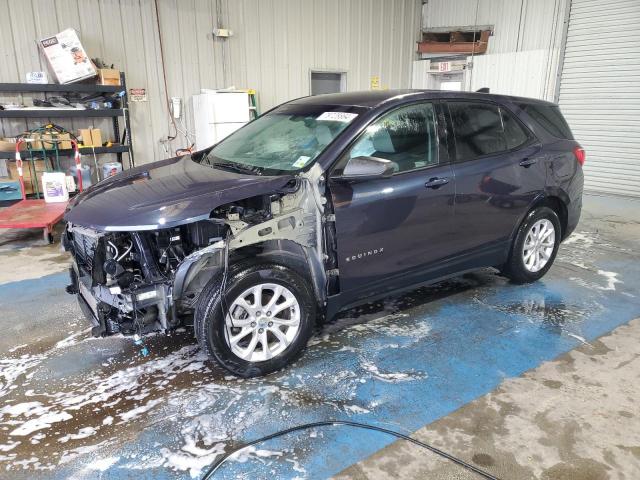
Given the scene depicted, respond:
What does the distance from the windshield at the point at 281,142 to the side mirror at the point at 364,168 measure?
8.2 inches

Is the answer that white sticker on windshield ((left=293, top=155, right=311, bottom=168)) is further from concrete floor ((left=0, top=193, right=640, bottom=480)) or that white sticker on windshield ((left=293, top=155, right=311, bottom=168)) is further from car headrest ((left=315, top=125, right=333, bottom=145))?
concrete floor ((left=0, top=193, right=640, bottom=480))

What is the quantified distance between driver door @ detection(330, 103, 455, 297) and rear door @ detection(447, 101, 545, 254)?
153 millimetres

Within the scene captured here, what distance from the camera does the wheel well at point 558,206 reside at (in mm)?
3764

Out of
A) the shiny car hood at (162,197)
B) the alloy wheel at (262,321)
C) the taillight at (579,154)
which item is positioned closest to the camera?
the shiny car hood at (162,197)

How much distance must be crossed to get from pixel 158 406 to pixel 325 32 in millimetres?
8023

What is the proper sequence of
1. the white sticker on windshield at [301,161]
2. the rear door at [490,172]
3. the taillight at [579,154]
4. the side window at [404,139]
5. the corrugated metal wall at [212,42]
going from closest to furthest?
the white sticker on windshield at [301,161] < the side window at [404,139] < the rear door at [490,172] < the taillight at [579,154] < the corrugated metal wall at [212,42]

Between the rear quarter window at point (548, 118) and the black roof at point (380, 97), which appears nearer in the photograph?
the black roof at point (380, 97)

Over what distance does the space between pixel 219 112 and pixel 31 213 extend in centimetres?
300

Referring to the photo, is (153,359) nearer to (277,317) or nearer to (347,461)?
(277,317)

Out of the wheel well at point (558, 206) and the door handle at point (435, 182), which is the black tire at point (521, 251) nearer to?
the wheel well at point (558, 206)

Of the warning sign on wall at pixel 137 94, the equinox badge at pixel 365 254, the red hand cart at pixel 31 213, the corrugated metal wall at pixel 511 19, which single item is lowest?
the red hand cart at pixel 31 213

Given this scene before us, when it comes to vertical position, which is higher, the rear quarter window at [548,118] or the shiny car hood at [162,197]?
the rear quarter window at [548,118]

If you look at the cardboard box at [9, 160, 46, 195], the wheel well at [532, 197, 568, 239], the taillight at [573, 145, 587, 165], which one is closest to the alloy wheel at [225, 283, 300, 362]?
the wheel well at [532, 197, 568, 239]

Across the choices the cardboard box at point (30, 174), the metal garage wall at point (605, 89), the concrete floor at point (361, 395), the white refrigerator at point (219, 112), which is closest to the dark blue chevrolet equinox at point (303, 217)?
the concrete floor at point (361, 395)
